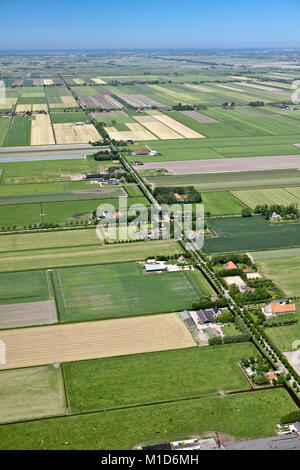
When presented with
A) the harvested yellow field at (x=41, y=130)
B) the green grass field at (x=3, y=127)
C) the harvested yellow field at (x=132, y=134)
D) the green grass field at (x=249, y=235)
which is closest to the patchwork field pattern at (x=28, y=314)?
the green grass field at (x=249, y=235)

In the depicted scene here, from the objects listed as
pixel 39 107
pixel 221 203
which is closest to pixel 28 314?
pixel 221 203

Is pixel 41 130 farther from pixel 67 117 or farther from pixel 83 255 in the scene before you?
pixel 83 255

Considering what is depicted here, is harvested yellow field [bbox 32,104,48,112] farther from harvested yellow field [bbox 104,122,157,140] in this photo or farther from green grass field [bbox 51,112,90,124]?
harvested yellow field [bbox 104,122,157,140]
